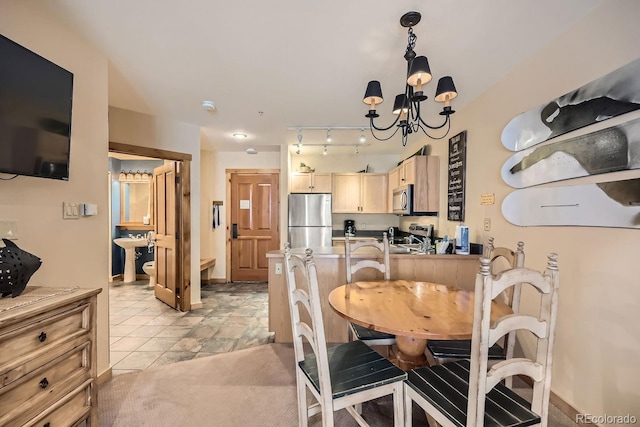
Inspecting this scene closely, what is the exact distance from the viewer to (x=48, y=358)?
115 cm

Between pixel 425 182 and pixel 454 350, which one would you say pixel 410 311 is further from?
pixel 425 182

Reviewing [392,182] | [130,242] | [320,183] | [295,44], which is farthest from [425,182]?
[130,242]

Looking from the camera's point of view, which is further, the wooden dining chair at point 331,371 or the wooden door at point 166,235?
the wooden door at point 166,235

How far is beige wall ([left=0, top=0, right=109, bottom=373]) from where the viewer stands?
150 centimetres

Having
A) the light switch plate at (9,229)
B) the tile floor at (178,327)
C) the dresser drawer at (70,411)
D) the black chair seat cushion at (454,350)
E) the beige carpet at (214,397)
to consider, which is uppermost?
the light switch plate at (9,229)

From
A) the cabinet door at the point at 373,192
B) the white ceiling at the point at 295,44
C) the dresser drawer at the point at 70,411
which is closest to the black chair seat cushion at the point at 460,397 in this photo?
the dresser drawer at the point at 70,411

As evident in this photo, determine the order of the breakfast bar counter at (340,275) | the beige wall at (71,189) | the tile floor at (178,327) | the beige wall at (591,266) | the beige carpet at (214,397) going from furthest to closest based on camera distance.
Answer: the breakfast bar counter at (340,275) → the tile floor at (178,327) → the beige carpet at (214,397) → the beige wall at (71,189) → the beige wall at (591,266)

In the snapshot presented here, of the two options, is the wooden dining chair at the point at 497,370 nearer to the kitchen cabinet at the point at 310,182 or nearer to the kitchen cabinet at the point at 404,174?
the kitchen cabinet at the point at 404,174

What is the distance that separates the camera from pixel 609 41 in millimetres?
1485

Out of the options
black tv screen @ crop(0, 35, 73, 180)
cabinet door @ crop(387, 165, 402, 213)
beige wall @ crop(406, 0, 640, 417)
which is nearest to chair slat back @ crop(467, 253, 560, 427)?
beige wall @ crop(406, 0, 640, 417)

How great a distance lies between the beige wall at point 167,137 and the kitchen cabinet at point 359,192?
2.29 m

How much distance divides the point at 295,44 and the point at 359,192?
3.25 m

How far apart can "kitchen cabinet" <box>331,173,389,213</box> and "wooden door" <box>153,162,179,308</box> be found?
2533 mm

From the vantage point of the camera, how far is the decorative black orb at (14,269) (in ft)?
3.73
